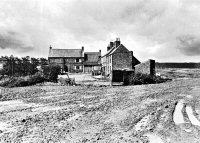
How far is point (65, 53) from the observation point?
6956cm

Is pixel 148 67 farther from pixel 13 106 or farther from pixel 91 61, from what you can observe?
pixel 91 61

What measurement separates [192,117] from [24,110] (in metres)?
8.38

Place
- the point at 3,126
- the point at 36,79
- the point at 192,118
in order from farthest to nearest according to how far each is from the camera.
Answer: the point at 36,79
the point at 192,118
the point at 3,126

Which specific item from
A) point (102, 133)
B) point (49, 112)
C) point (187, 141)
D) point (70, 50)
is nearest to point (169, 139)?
point (187, 141)

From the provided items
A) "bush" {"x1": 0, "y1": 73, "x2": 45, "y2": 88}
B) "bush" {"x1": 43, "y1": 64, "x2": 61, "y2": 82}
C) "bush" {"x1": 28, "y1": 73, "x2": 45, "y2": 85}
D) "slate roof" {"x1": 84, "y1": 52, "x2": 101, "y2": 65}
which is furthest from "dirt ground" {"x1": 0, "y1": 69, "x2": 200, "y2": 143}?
"slate roof" {"x1": 84, "y1": 52, "x2": 101, "y2": 65}

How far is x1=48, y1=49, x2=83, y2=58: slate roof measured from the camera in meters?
68.6

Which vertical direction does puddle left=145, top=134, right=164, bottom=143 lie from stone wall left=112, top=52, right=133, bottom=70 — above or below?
below

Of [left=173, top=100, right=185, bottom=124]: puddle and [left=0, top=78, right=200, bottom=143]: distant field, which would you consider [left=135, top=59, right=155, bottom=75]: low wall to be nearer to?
[left=0, top=78, right=200, bottom=143]: distant field

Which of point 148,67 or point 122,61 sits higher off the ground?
point 122,61

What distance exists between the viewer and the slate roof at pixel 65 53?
225ft

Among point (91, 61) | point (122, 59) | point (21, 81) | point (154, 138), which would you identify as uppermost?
point (91, 61)

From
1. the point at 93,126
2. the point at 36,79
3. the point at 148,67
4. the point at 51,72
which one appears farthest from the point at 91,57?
the point at 93,126

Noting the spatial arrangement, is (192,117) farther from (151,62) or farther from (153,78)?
(151,62)

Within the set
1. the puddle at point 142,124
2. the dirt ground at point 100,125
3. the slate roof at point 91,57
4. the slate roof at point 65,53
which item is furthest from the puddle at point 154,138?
the slate roof at point 65,53
